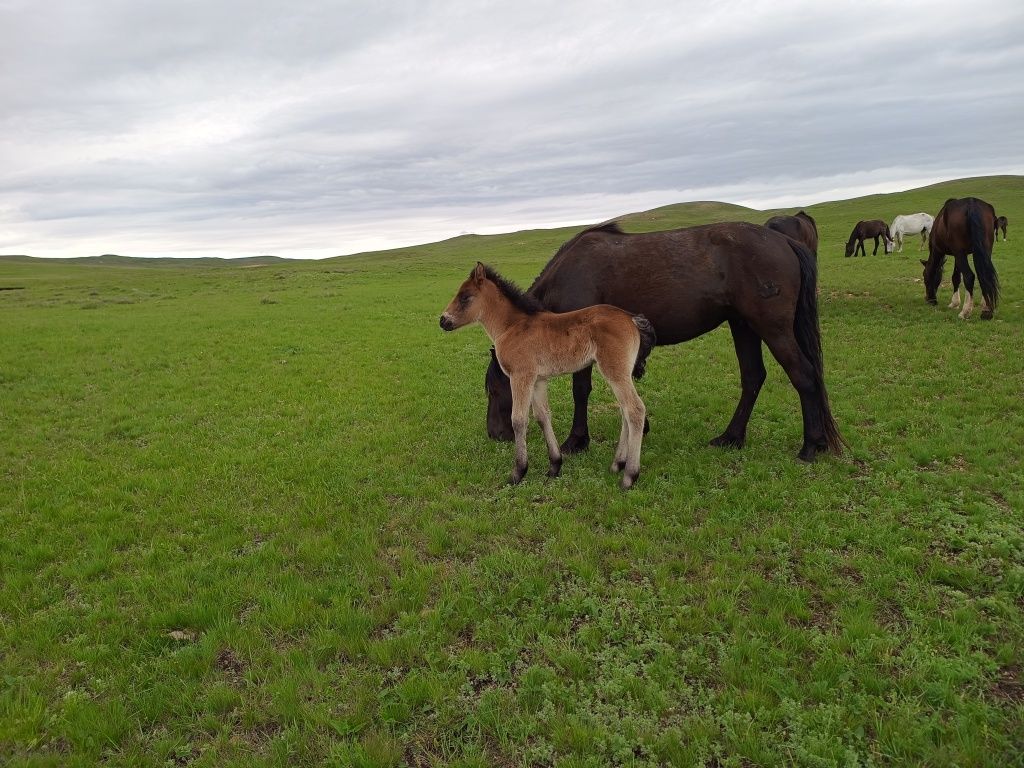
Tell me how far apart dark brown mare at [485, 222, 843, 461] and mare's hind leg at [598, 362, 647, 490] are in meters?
1.23

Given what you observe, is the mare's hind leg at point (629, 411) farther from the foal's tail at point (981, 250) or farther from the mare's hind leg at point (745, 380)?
the foal's tail at point (981, 250)

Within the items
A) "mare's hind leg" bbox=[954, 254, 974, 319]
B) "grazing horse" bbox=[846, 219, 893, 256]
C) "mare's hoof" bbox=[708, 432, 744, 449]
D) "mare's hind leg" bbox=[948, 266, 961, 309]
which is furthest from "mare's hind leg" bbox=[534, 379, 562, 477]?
"grazing horse" bbox=[846, 219, 893, 256]

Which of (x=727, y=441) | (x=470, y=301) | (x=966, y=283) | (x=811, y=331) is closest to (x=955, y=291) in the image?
(x=966, y=283)

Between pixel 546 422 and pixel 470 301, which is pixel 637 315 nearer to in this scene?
pixel 546 422

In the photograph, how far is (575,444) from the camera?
7.68 m

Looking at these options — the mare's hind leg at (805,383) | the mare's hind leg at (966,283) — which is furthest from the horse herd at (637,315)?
the mare's hind leg at (966,283)

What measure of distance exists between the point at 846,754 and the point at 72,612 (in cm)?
549

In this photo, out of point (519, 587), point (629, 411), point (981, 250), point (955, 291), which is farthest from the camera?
point (955, 291)

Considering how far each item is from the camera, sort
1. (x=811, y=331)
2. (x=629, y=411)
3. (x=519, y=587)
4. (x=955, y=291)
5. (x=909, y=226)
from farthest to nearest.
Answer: (x=909, y=226) → (x=955, y=291) → (x=811, y=331) → (x=629, y=411) → (x=519, y=587)

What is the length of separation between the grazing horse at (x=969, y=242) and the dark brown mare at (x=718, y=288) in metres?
8.85

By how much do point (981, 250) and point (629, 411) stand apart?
11402 mm

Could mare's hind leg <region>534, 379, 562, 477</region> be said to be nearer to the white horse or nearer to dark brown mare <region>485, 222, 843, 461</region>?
dark brown mare <region>485, 222, 843, 461</region>

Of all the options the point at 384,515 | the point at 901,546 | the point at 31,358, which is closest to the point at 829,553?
the point at 901,546

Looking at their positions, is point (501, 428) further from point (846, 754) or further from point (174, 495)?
point (846, 754)
